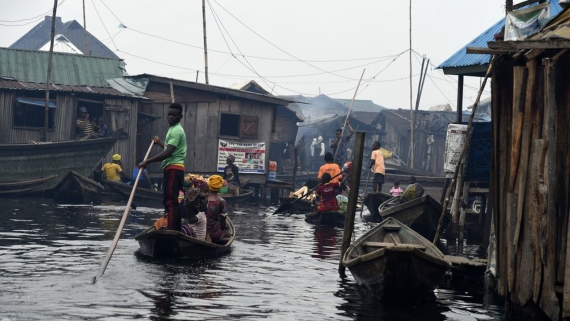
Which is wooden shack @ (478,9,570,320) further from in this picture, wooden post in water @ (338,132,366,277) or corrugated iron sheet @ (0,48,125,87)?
corrugated iron sheet @ (0,48,125,87)

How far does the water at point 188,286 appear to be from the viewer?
816 centimetres

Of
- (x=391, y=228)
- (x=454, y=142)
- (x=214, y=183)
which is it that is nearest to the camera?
(x=391, y=228)

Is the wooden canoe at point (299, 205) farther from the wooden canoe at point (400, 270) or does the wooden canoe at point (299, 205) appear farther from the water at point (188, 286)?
the wooden canoe at point (400, 270)

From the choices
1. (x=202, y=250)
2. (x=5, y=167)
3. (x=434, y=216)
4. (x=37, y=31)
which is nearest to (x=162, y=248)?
(x=202, y=250)

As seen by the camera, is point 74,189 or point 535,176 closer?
point 535,176

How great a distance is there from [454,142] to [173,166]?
5.87 m

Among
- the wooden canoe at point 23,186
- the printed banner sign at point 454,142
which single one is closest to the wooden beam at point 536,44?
the printed banner sign at point 454,142

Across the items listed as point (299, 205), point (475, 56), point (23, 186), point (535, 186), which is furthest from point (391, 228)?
point (23, 186)

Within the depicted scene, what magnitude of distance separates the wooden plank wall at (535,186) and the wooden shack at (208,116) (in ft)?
61.2

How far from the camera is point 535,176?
7777 mm

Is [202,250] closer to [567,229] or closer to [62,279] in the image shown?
[62,279]

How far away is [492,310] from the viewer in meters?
9.39

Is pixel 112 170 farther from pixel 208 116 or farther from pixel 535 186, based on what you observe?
pixel 535 186

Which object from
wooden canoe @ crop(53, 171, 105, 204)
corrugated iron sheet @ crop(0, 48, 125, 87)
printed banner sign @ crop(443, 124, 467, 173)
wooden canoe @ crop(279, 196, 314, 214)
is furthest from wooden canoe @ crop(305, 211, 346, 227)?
corrugated iron sheet @ crop(0, 48, 125, 87)
